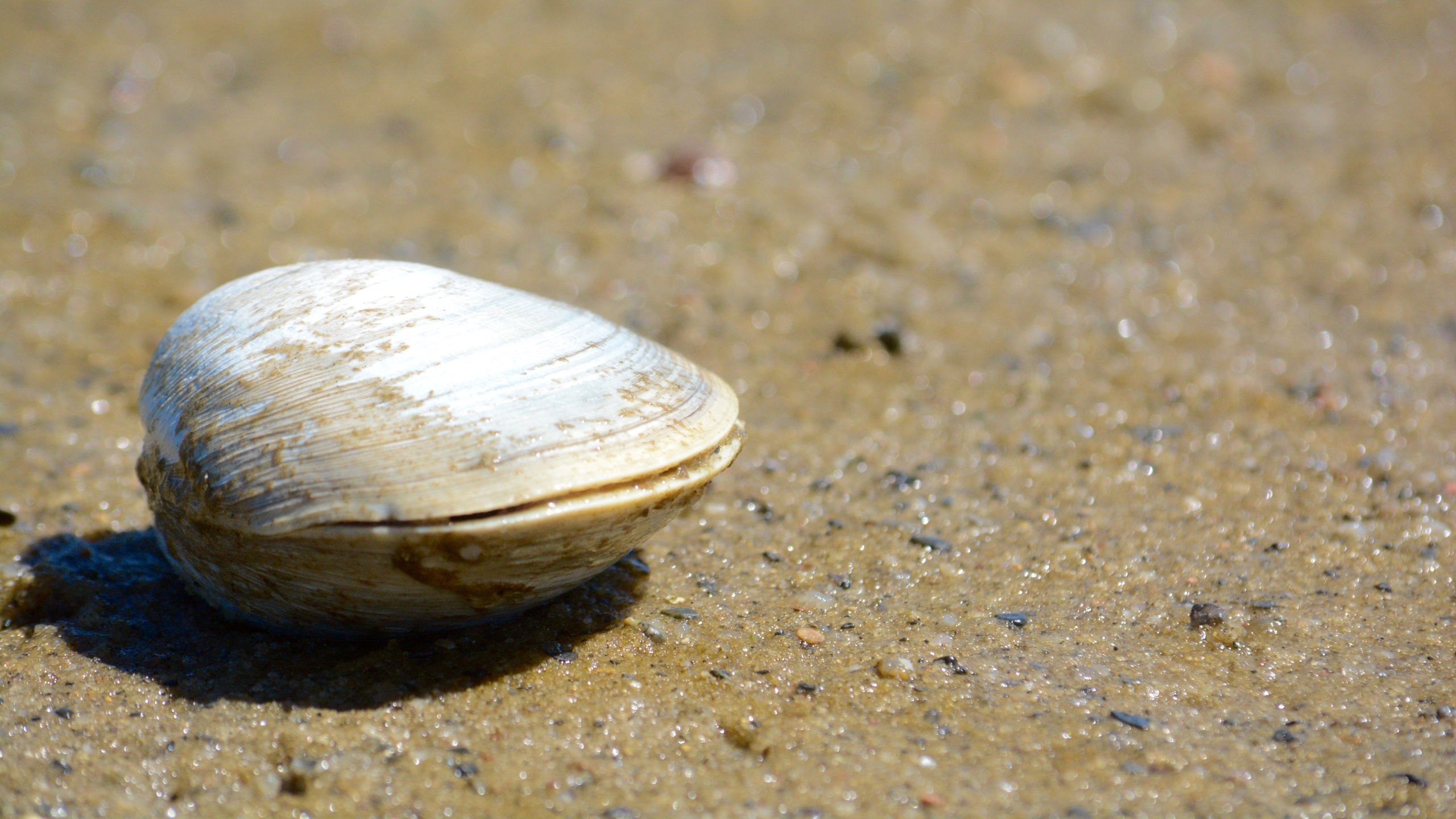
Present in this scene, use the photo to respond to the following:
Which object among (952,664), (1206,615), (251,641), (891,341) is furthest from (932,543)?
(251,641)

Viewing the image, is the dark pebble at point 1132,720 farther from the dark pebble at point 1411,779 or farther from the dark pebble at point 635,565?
the dark pebble at point 635,565

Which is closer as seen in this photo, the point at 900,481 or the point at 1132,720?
the point at 1132,720

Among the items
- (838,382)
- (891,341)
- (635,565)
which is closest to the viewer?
(635,565)

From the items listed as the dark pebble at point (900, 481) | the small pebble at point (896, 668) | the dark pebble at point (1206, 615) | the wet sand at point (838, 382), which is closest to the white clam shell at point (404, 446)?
the wet sand at point (838, 382)

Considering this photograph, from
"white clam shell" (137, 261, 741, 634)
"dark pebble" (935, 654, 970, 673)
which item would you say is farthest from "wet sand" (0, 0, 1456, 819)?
"white clam shell" (137, 261, 741, 634)

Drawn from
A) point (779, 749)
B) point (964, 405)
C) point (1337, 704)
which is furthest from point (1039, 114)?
point (779, 749)

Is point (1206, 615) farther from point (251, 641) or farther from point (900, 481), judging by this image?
point (251, 641)

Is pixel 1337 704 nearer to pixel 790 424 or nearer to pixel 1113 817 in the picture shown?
pixel 1113 817

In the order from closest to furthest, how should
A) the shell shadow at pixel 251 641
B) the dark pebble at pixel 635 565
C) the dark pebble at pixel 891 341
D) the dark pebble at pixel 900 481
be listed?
the shell shadow at pixel 251 641 → the dark pebble at pixel 635 565 → the dark pebble at pixel 900 481 → the dark pebble at pixel 891 341
